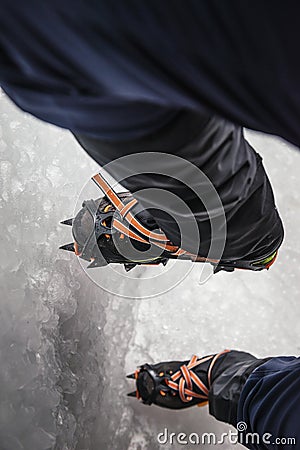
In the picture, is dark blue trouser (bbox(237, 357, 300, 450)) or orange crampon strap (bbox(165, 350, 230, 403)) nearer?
dark blue trouser (bbox(237, 357, 300, 450))

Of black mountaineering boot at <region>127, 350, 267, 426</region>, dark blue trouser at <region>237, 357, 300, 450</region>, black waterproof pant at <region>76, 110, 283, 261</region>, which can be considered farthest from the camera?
black mountaineering boot at <region>127, 350, 267, 426</region>

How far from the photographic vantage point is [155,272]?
1060mm

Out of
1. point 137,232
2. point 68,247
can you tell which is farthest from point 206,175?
point 68,247

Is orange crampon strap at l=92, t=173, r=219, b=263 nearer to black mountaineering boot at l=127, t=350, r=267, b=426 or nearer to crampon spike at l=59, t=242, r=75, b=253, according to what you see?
crampon spike at l=59, t=242, r=75, b=253

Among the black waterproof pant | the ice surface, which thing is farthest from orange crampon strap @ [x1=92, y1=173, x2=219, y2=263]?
the ice surface

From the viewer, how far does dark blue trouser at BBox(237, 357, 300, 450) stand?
62 centimetres

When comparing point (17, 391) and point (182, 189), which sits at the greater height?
Answer: point (182, 189)

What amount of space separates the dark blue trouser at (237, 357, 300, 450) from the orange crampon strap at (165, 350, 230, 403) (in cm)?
16

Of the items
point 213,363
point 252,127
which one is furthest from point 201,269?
point 252,127

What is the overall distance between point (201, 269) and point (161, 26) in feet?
2.66

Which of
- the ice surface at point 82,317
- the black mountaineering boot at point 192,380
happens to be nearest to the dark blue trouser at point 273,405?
the black mountaineering boot at point 192,380

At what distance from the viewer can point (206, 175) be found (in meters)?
0.54

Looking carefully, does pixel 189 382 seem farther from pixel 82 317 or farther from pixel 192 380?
pixel 82 317

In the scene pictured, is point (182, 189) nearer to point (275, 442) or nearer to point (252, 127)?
point (252, 127)
